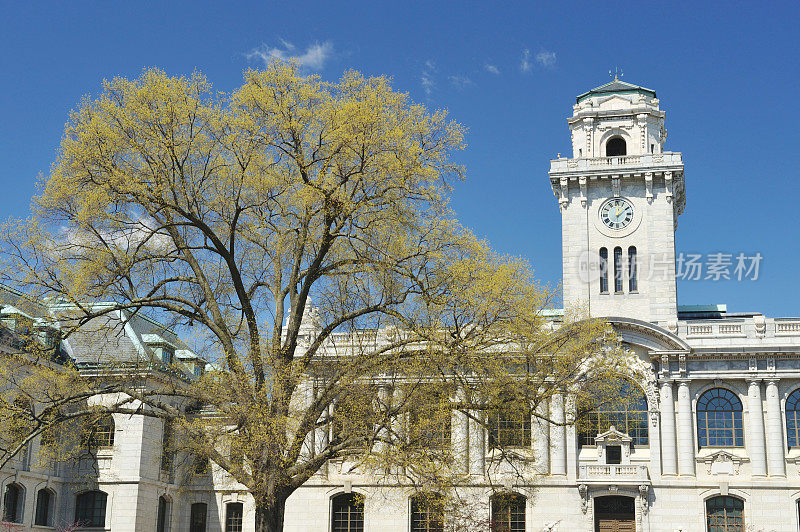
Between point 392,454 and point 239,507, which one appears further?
point 239,507

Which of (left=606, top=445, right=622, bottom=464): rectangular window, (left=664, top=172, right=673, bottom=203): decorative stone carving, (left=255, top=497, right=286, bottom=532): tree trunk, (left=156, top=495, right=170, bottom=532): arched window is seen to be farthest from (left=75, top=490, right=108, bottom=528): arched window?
(left=664, top=172, right=673, bottom=203): decorative stone carving

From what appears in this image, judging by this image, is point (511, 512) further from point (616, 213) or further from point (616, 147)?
point (616, 147)

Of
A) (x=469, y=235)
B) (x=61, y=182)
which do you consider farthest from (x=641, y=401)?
(x=61, y=182)

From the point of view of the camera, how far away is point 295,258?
27672mm

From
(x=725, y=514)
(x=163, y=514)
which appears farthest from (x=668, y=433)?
(x=163, y=514)

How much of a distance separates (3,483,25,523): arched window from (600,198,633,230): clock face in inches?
1418

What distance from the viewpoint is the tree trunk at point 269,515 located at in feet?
83.9

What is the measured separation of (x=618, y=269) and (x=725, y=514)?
1523cm

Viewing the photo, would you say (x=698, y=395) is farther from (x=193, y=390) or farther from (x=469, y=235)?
(x=193, y=390)

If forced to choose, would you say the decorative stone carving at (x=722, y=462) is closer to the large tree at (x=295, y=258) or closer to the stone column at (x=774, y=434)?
the stone column at (x=774, y=434)

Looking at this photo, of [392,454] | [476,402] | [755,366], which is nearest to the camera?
[392,454]

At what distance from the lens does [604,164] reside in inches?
2281

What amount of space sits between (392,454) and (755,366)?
33.9m

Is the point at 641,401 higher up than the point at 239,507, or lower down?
higher up
